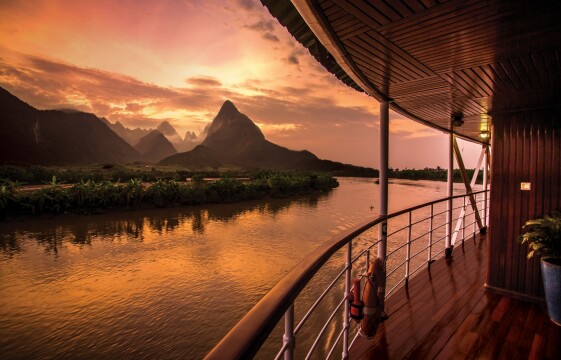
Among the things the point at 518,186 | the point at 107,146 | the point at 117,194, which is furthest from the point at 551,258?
the point at 107,146

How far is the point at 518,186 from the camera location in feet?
12.9

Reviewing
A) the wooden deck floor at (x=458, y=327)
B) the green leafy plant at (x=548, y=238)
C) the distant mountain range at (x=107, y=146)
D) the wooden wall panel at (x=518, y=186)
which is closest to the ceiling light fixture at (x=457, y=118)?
the wooden wall panel at (x=518, y=186)

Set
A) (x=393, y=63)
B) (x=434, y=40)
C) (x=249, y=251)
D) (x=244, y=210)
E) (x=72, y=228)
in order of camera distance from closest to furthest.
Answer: (x=434, y=40)
(x=393, y=63)
(x=249, y=251)
(x=72, y=228)
(x=244, y=210)

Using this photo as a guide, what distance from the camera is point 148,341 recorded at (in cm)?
598

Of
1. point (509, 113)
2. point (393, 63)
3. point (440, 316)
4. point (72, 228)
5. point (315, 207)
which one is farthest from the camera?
point (315, 207)

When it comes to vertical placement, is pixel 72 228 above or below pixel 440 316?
→ below

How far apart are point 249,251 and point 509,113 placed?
992cm

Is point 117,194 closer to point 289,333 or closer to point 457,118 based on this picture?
point 457,118

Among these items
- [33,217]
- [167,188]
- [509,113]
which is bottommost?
[33,217]

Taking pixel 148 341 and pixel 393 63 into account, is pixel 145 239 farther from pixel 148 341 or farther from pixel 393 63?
pixel 393 63

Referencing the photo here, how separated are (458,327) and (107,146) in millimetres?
174456

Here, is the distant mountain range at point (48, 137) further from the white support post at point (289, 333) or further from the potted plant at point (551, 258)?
the potted plant at point (551, 258)

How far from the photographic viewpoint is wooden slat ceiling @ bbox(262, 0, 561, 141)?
1843 millimetres

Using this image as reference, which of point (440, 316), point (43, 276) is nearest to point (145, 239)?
point (43, 276)
